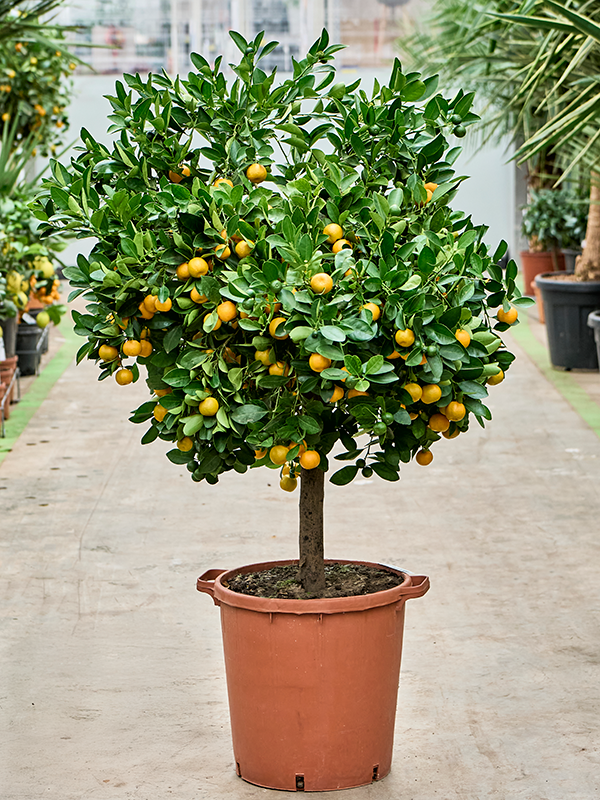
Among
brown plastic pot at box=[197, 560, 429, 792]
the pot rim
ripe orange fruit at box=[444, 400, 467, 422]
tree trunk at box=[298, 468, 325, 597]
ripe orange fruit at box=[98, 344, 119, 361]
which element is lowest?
brown plastic pot at box=[197, 560, 429, 792]

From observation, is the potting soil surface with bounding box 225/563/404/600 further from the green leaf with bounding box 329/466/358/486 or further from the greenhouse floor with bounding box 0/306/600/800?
the greenhouse floor with bounding box 0/306/600/800

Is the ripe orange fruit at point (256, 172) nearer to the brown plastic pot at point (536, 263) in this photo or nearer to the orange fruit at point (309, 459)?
the orange fruit at point (309, 459)

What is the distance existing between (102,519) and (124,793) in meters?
2.05

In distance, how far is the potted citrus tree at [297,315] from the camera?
1.91m

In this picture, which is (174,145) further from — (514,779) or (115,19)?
(115,19)

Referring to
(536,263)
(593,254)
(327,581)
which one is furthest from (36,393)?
(536,263)

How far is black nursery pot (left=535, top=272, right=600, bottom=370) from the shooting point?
22.6ft

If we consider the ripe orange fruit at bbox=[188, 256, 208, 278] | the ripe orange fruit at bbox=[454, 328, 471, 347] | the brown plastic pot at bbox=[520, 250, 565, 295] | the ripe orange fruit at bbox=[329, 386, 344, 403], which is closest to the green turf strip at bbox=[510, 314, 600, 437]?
the brown plastic pot at bbox=[520, 250, 565, 295]

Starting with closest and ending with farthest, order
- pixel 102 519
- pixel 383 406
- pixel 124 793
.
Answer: pixel 383 406 < pixel 124 793 < pixel 102 519

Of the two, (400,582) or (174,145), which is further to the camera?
(400,582)

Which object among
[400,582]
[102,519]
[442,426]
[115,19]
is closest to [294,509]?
[102,519]

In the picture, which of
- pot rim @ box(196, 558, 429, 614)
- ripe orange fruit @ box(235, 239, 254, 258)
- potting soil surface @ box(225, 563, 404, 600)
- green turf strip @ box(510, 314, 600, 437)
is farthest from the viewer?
green turf strip @ box(510, 314, 600, 437)

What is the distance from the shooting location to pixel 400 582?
89.5 inches

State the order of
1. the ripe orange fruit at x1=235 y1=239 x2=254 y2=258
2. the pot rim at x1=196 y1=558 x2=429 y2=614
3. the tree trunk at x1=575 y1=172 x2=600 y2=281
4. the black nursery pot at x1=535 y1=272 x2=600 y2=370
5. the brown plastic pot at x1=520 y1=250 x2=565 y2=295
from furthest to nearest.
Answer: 1. the brown plastic pot at x1=520 y1=250 x2=565 y2=295
2. the tree trunk at x1=575 y1=172 x2=600 y2=281
3. the black nursery pot at x1=535 y1=272 x2=600 y2=370
4. the pot rim at x1=196 y1=558 x2=429 y2=614
5. the ripe orange fruit at x1=235 y1=239 x2=254 y2=258
